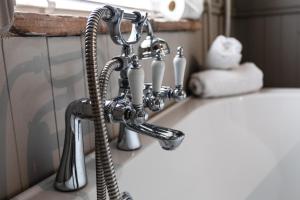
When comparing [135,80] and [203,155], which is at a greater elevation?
[135,80]

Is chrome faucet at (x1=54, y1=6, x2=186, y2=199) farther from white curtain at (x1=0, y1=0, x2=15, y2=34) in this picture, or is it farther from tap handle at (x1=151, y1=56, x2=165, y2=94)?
white curtain at (x1=0, y1=0, x2=15, y2=34)

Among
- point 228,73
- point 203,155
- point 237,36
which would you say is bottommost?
point 203,155

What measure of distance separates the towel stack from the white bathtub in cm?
5

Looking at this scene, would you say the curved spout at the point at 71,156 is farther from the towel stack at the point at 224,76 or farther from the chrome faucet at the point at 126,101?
the towel stack at the point at 224,76

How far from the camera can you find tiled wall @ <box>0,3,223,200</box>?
0.53 m

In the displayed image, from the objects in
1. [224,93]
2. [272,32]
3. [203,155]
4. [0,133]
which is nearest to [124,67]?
[0,133]

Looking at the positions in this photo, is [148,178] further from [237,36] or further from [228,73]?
[237,36]

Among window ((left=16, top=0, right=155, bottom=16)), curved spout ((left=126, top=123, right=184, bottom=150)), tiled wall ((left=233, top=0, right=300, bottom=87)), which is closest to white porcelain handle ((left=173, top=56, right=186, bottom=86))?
curved spout ((left=126, top=123, right=184, bottom=150))

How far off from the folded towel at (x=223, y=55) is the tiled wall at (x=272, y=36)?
1.58ft

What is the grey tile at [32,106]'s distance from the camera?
1.79ft

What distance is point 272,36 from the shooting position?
5.60 feet

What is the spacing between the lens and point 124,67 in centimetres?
58

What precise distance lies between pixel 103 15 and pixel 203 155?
64 cm

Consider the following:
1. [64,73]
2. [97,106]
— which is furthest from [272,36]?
[97,106]
